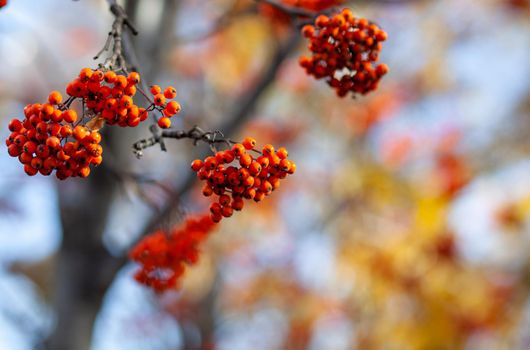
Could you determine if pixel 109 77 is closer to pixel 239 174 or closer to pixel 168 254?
pixel 239 174

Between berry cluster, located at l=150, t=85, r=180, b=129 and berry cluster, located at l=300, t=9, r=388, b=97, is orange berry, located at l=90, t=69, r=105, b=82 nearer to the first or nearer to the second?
berry cluster, located at l=150, t=85, r=180, b=129

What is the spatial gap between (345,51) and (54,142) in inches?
60.3

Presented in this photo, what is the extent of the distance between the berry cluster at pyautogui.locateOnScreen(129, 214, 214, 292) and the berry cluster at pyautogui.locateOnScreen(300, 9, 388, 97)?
1113 mm

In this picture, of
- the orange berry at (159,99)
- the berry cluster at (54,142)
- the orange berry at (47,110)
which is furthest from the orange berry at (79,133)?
the orange berry at (159,99)

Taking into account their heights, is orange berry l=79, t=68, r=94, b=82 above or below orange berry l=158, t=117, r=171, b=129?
below

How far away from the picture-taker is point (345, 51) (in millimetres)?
2686

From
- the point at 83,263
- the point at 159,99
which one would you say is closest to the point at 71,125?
the point at 159,99

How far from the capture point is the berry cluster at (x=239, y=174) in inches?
80.5

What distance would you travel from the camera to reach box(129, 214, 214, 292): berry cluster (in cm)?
310

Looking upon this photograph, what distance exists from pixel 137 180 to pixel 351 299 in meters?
9.73

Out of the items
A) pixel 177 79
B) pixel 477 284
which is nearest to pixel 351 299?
pixel 477 284

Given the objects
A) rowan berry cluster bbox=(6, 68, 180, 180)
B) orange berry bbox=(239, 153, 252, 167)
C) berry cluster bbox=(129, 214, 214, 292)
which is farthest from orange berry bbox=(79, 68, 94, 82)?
berry cluster bbox=(129, 214, 214, 292)

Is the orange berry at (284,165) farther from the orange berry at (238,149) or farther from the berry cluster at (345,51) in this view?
the berry cluster at (345,51)

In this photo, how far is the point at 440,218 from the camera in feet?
38.8
